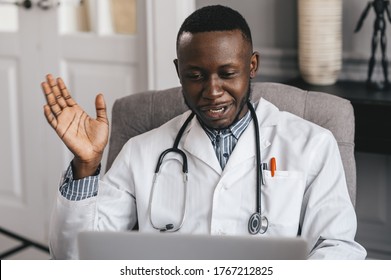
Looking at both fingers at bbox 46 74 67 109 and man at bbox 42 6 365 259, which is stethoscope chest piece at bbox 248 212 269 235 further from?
fingers at bbox 46 74 67 109

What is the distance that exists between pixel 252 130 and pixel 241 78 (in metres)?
0.16

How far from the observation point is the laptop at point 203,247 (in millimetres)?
991

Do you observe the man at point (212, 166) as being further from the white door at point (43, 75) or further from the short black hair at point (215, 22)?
the white door at point (43, 75)

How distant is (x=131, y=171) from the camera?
5.56 feet

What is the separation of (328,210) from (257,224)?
0.15m

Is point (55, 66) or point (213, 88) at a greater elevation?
point (213, 88)

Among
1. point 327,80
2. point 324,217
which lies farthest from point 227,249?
point 327,80

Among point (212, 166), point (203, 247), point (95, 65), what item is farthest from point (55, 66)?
point (203, 247)

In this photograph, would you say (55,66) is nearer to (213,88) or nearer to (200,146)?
(200,146)

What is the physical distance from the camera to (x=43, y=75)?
11.0 feet

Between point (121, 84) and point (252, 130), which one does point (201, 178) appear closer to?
point (252, 130)

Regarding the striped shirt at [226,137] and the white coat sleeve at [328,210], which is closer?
the white coat sleeve at [328,210]

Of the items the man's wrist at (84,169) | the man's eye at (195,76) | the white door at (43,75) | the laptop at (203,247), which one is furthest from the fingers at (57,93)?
the white door at (43,75)

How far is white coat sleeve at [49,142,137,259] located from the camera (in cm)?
149
